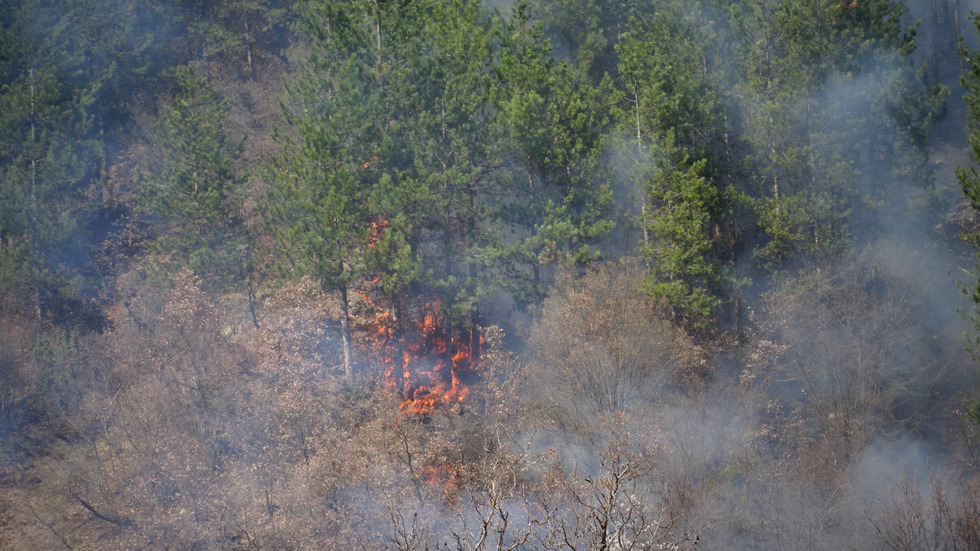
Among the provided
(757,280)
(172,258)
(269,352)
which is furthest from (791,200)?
(172,258)

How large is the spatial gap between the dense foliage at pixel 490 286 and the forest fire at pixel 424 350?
12 centimetres

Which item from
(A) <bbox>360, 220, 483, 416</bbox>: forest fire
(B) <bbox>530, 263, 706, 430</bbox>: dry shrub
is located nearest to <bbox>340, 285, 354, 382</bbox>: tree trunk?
(A) <bbox>360, 220, 483, 416</bbox>: forest fire

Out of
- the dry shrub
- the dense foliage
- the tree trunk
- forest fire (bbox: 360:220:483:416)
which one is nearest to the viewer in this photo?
the dry shrub

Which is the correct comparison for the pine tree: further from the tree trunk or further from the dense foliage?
the tree trunk

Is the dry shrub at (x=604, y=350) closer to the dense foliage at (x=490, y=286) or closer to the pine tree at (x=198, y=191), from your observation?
the dense foliage at (x=490, y=286)

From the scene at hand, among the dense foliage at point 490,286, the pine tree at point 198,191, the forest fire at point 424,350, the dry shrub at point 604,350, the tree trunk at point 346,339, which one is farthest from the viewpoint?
the pine tree at point 198,191

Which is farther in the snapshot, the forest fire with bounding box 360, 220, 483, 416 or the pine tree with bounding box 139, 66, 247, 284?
the pine tree with bounding box 139, 66, 247, 284

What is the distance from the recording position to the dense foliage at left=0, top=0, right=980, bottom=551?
75.9 feet

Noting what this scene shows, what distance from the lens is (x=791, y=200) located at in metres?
26.2

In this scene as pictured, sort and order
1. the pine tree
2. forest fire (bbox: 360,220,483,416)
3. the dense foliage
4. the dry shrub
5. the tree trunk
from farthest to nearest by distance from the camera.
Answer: the pine tree, forest fire (bbox: 360,220,483,416), the tree trunk, the dense foliage, the dry shrub

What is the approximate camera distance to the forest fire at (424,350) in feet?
93.3

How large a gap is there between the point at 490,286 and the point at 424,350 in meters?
4.01

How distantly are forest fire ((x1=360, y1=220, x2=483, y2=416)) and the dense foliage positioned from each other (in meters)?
0.12

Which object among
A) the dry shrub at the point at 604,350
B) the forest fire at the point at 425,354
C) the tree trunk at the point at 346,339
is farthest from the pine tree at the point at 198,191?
the dry shrub at the point at 604,350
